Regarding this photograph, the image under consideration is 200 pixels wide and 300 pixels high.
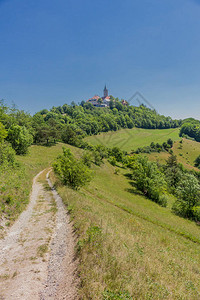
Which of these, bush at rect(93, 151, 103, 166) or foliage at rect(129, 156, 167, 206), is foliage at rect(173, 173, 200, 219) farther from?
bush at rect(93, 151, 103, 166)

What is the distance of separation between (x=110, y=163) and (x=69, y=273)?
251 feet

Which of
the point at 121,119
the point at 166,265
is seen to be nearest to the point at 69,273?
the point at 166,265

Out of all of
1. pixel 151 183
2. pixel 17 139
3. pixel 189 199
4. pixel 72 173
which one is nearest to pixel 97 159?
pixel 151 183

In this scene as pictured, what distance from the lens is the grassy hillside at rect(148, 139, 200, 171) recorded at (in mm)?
108175

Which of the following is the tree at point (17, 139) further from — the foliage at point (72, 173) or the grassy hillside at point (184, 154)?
the grassy hillside at point (184, 154)

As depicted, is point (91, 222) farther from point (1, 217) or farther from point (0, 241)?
point (1, 217)

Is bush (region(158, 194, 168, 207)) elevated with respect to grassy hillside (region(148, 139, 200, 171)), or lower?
lower

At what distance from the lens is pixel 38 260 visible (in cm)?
768

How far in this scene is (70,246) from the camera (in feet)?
28.3

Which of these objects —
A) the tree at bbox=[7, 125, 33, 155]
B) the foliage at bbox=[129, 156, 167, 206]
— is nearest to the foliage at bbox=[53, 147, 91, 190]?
the foliage at bbox=[129, 156, 167, 206]

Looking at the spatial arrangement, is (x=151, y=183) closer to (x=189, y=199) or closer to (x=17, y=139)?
(x=189, y=199)

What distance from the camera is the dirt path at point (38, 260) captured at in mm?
5672

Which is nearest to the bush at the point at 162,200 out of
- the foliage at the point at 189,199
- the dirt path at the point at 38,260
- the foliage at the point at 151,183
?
the foliage at the point at 151,183

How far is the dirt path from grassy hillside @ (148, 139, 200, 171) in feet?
351
